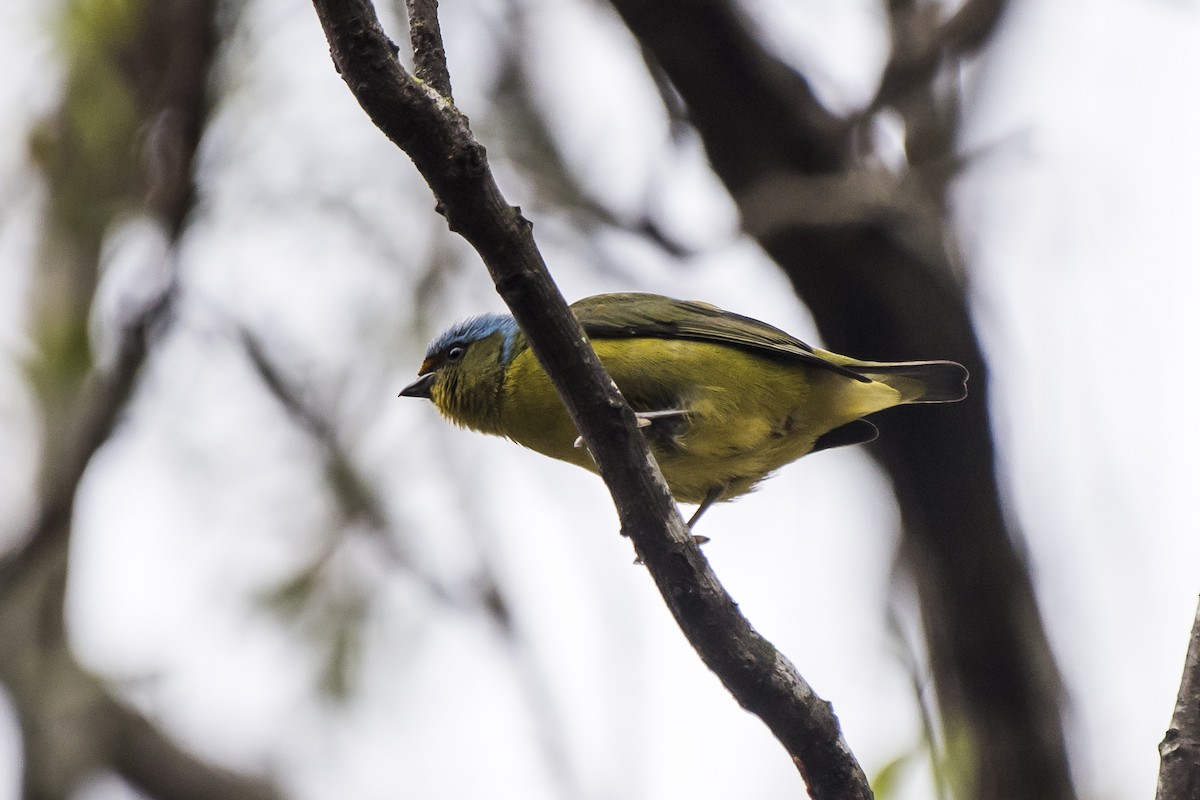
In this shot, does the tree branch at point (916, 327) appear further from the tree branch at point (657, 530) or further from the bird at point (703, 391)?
the tree branch at point (657, 530)

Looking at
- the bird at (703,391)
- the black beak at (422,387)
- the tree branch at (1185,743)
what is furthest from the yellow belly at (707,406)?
the tree branch at (1185,743)

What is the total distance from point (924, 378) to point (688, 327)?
2.80 feet

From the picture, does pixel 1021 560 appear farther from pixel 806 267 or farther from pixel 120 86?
pixel 120 86

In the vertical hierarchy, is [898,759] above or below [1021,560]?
below

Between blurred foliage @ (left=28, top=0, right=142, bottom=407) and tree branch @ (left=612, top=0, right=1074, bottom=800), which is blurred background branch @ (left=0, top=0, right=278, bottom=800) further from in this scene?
tree branch @ (left=612, top=0, right=1074, bottom=800)

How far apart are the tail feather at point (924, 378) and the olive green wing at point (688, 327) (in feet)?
0.38

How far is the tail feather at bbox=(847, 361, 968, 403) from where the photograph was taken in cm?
437

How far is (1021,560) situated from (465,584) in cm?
250

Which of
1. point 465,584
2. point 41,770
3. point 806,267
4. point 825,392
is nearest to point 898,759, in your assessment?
point 825,392

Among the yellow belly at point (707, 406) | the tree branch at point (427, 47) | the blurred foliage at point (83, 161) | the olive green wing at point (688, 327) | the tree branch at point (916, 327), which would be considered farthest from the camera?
the blurred foliage at point (83, 161)

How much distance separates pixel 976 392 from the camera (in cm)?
481

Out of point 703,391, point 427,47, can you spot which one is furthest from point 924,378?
point 427,47

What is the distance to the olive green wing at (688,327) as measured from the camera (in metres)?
4.32

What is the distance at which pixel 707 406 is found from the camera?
414 cm
